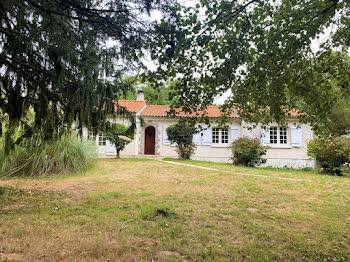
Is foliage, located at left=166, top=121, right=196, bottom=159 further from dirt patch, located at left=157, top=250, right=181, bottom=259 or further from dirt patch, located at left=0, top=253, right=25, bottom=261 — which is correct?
dirt patch, located at left=0, top=253, right=25, bottom=261

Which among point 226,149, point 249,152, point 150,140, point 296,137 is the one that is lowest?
point 249,152

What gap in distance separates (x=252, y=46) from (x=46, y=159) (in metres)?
7.22

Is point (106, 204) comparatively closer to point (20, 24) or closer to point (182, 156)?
point (20, 24)

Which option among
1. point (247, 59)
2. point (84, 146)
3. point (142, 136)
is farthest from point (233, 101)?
point (142, 136)

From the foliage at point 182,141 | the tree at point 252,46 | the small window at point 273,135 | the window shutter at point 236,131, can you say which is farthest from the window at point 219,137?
the tree at point 252,46

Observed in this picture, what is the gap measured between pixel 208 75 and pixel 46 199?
4.11m

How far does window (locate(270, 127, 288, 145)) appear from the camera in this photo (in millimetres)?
15672

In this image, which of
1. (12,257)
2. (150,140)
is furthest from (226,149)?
(12,257)

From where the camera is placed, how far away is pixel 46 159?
7.99 meters

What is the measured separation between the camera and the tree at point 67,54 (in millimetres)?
3531

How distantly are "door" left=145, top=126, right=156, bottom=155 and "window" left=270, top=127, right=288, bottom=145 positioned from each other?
7.79 meters

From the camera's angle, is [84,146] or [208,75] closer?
[208,75]

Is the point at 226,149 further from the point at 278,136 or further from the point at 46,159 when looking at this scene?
the point at 46,159

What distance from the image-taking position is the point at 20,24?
347 centimetres
